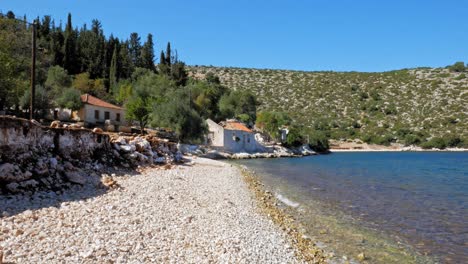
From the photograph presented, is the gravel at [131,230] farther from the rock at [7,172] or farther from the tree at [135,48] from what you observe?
the tree at [135,48]

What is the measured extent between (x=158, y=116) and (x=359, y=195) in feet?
118

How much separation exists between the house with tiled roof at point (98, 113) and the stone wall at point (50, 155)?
85.3 ft

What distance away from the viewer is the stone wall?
12.4 meters

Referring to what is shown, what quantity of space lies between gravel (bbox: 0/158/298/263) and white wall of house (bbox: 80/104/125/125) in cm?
3621

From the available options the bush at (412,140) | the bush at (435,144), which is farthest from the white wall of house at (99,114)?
the bush at (435,144)

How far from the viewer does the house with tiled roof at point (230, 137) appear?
201 ft

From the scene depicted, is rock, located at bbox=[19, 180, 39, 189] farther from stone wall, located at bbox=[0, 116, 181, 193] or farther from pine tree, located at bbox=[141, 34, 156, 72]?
pine tree, located at bbox=[141, 34, 156, 72]

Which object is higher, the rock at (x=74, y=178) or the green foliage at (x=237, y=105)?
the green foliage at (x=237, y=105)

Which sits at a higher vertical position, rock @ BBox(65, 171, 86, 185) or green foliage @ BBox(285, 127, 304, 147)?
green foliage @ BBox(285, 127, 304, 147)

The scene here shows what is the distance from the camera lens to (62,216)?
386 inches

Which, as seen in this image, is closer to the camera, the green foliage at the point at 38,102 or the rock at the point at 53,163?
the rock at the point at 53,163

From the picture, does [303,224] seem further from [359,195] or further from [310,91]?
[310,91]

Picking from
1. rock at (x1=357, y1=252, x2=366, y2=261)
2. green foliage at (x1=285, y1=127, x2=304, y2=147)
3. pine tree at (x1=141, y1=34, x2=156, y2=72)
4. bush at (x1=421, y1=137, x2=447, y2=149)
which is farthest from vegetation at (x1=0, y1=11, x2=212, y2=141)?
bush at (x1=421, y1=137, x2=447, y2=149)

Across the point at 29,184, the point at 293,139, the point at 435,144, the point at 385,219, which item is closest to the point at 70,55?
the point at 293,139
